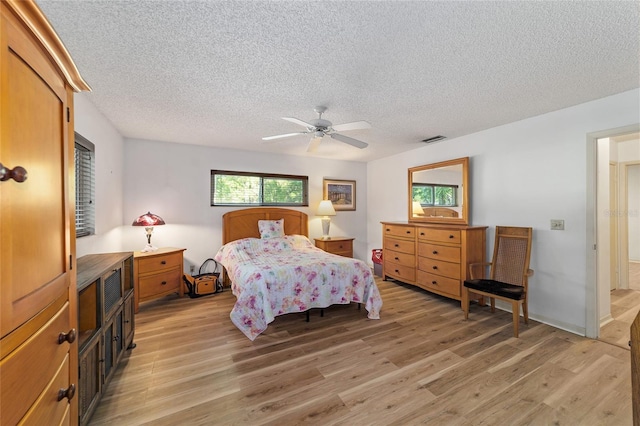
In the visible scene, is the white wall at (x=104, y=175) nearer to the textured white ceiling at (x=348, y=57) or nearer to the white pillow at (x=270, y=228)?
the textured white ceiling at (x=348, y=57)

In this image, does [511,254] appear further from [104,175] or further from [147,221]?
[104,175]

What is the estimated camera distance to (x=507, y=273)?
3.25 m

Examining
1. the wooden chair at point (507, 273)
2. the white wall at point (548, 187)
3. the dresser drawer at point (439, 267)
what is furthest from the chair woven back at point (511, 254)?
the dresser drawer at point (439, 267)

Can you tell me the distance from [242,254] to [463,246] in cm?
310

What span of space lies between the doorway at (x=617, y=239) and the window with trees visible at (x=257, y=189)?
14.2 ft

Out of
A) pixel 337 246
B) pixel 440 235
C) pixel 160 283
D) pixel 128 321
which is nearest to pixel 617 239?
pixel 440 235

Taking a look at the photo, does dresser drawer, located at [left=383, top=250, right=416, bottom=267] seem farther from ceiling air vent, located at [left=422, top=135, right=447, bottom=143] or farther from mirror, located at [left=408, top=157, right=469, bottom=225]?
ceiling air vent, located at [left=422, top=135, right=447, bottom=143]

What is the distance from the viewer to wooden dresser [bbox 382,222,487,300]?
11.3ft

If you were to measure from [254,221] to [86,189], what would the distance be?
239 centimetres

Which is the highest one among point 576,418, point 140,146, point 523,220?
point 140,146

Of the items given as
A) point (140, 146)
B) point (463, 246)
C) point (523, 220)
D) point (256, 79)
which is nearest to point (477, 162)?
point (523, 220)

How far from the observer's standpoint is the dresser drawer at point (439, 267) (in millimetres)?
3494

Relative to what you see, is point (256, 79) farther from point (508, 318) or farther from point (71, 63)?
point (508, 318)

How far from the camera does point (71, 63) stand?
1068mm
